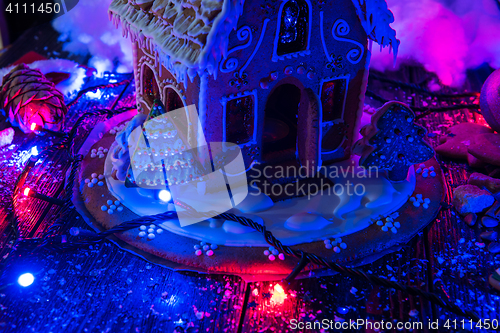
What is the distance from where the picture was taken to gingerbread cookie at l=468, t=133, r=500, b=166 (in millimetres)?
2016

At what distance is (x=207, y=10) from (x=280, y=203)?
2.78ft

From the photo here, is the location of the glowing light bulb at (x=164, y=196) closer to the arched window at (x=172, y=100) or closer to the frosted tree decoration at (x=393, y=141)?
the arched window at (x=172, y=100)

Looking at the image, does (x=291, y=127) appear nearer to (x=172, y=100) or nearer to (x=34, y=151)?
(x=172, y=100)

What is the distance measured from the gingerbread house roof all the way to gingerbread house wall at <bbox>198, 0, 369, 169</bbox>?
69 mm

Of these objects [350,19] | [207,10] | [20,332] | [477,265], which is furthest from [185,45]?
[477,265]

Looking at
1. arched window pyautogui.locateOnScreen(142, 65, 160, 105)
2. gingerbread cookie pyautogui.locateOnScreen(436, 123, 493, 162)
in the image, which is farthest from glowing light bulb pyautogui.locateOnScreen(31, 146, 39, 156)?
gingerbread cookie pyautogui.locateOnScreen(436, 123, 493, 162)

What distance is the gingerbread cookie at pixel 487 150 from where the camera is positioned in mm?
2016

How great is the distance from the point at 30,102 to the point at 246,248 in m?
1.45

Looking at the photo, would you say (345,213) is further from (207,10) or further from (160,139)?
(207,10)

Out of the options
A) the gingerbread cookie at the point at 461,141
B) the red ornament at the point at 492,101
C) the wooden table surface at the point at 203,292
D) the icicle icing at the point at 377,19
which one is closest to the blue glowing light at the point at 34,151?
the wooden table surface at the point at 203,292

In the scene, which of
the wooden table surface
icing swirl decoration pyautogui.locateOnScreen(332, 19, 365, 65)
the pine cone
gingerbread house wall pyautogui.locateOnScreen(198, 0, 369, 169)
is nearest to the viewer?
the wooden table surface

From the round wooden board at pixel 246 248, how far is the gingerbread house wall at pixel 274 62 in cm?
44

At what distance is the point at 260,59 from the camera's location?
1.73 metres

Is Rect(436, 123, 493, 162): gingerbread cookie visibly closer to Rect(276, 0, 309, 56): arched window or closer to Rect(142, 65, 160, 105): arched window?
Rect(276, 0, 309, 56): arched window
